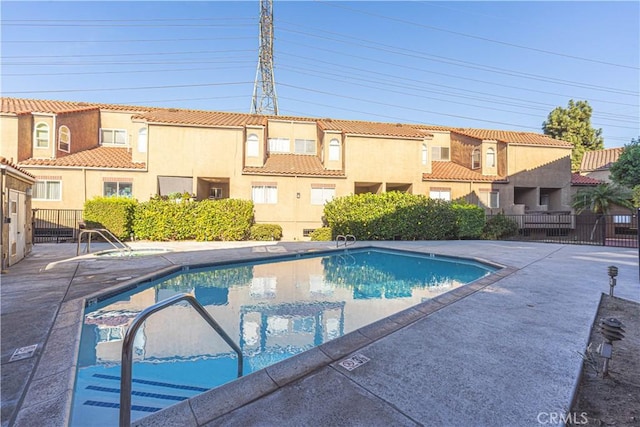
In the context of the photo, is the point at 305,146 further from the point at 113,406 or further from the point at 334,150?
the point at 113,406

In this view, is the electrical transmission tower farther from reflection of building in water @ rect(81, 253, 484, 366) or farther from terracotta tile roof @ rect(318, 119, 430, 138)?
reflection of building in water @ rect(81, 253, 484, 366)

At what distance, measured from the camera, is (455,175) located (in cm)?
2567

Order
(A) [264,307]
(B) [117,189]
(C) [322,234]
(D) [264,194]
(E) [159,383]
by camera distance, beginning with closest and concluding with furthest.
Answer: (E) [159,383]
(A) [264,307]
(B) [117,189]
(C) [322,234]
(D) [264,194]

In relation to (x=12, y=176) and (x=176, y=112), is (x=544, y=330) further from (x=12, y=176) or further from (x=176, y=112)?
(x=176, y=112)

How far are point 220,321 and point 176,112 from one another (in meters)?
23.5

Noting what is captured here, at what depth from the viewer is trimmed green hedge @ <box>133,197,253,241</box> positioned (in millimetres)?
18375

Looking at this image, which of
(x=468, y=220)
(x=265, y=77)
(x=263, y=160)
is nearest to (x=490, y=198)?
(x=468, y=220)

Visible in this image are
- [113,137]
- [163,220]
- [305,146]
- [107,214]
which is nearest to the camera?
[107,214]

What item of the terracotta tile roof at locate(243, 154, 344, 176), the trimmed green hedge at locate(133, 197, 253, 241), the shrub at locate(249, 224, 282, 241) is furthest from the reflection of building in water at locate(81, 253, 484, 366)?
the terracotta tile roof at locate(243, 154, 344, 176)

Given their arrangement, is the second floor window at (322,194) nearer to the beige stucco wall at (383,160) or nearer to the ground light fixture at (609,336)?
the beige stucco wall at (383,160)

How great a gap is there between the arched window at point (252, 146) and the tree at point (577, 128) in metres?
42.7

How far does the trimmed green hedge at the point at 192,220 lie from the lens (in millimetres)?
18375

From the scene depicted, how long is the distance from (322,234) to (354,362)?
16938 mm

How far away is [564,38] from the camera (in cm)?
2602
